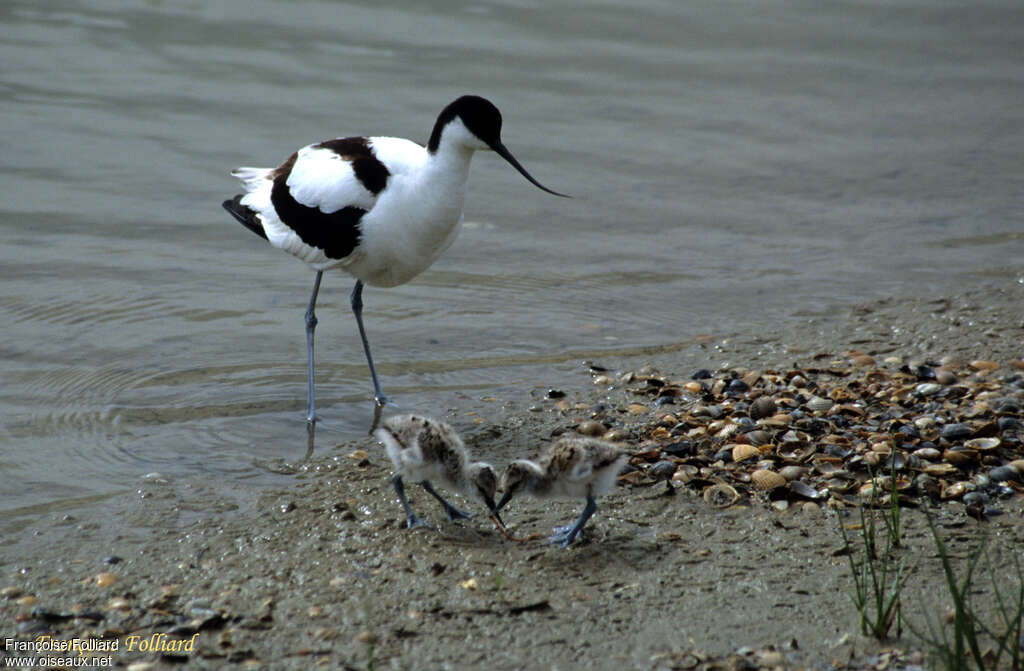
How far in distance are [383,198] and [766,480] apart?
2.24 m

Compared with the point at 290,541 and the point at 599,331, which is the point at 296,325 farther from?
the point at 290,541

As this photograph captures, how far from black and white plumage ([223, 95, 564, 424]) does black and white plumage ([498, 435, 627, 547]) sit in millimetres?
1656

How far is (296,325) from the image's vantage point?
22.4ft

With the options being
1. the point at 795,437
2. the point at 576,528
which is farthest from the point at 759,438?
the point at 576,528

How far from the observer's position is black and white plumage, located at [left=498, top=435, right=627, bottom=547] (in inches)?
161

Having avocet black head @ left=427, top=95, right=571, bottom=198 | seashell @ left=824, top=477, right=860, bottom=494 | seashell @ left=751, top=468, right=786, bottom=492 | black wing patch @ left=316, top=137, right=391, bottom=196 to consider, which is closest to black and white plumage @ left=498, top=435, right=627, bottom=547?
seashell @ left=751, top=468, right=786, bottom=492

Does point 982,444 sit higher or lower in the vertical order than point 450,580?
higher

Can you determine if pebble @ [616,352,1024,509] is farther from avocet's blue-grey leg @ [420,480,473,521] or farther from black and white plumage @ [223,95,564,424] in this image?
black and white plumage @ [223,95,564,424]

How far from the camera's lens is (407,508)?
4.38m

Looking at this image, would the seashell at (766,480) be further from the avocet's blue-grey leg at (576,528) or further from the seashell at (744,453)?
the avocet's blue-grey leg at (576,528)

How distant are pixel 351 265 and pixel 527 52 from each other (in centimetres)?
621

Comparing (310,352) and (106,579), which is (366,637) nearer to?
(106,579)

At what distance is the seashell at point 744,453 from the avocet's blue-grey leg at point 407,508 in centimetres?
123

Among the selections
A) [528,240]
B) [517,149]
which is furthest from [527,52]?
[528,240]
